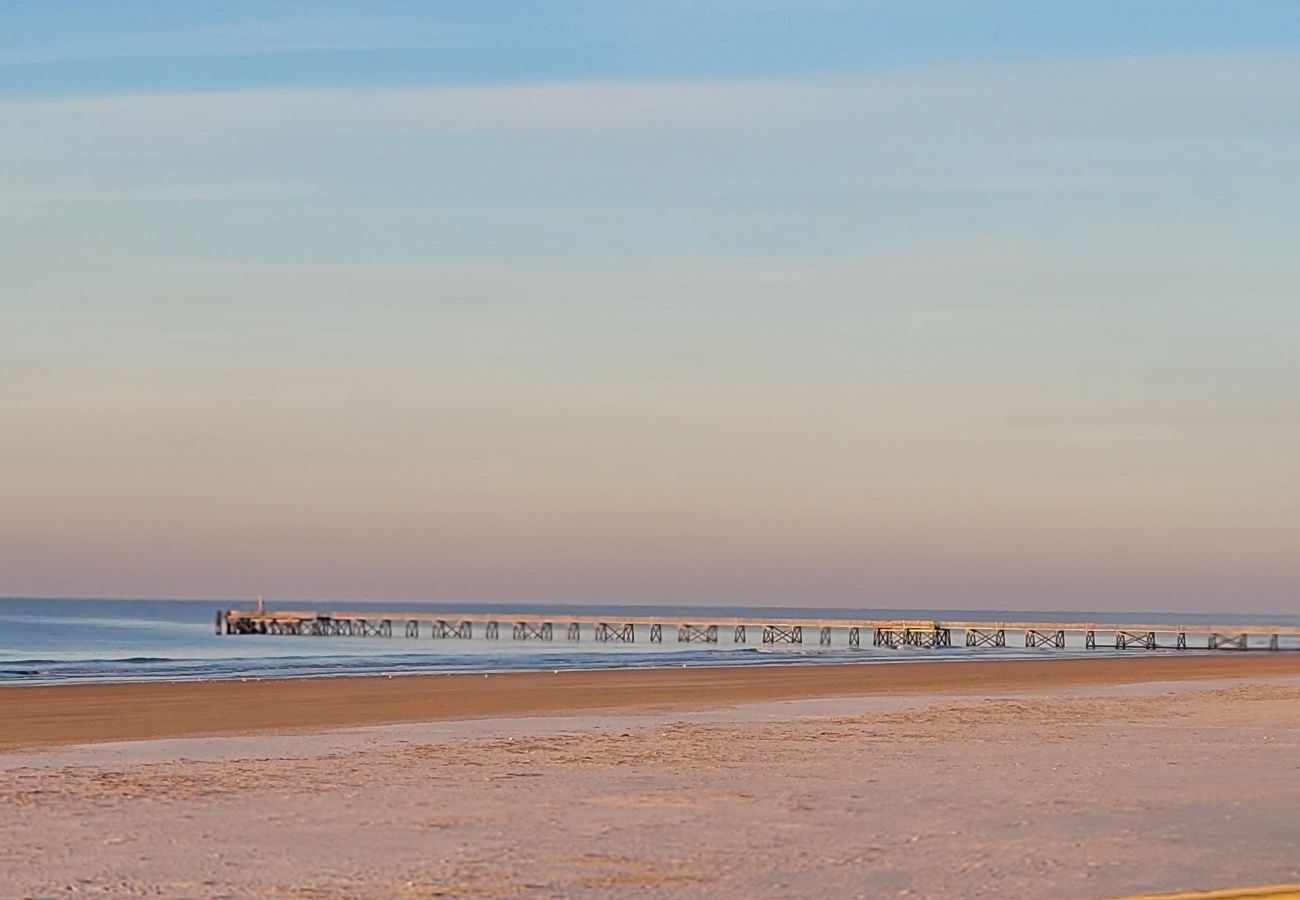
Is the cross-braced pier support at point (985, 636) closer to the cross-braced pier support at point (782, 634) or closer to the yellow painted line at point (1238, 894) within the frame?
the cross-braced pier support at point (782, 634)

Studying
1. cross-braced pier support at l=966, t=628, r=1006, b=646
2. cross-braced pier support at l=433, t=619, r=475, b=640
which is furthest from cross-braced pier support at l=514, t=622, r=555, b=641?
cross-braced pier support at l=966, t=628, r=1006, b=646

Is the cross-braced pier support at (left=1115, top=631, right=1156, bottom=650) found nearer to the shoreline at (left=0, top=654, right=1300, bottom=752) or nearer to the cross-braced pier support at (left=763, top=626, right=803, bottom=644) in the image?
the cross-braced pier support at (left=763, top=626, right=803, bottom=644)

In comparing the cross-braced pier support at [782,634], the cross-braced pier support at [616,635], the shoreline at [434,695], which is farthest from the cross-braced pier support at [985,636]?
the shoreline at [434,695]

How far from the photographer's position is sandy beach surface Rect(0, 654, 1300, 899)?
10.1 m

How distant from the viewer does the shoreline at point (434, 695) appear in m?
24.3

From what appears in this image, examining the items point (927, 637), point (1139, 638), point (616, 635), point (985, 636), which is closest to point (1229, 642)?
point (1139, 638)

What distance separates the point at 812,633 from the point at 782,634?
3088 cm

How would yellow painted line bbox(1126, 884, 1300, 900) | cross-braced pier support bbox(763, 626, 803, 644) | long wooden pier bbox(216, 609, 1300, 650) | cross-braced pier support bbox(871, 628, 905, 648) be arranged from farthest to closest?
cross-braced pier support bbox(763, 626, 803, 644), cross-braced pier support bbox(871, 628, 905, 648), long wooden pier bbox(216, 609, 1300, 650), yellow painted line bbox(1126, 884, 1300, 900)

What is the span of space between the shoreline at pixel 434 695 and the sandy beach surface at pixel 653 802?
0.85ft

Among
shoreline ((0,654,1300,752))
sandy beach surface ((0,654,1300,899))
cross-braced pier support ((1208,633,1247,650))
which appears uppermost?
sandy beach surface ((0,654,1300,899))

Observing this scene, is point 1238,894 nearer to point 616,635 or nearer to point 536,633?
point 536,633

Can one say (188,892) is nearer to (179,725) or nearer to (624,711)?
(179,725)

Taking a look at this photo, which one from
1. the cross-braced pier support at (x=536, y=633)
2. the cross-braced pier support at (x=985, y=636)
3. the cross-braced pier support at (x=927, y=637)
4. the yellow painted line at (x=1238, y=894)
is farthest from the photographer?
the cross-braced pier support at (x=536, y=633)

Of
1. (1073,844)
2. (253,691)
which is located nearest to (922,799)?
(1073,844)
